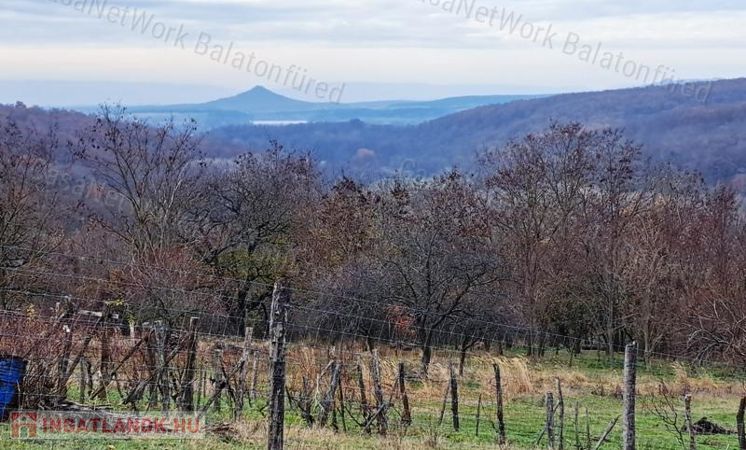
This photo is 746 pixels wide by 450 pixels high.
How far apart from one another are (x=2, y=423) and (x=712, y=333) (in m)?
24.5

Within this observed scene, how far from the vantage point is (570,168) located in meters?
41.6

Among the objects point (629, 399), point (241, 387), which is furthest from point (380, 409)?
point (629, 399)

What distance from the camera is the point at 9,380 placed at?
10.7 metres

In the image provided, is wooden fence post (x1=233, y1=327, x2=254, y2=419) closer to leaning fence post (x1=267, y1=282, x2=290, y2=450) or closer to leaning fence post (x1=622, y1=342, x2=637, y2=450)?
leaning fence post (x1=267, y1=282, x2=290, y2=450)

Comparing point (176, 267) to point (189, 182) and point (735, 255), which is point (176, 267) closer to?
point (189, 182)

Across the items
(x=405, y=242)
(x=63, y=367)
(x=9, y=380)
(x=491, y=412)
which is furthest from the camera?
(x=405, y=242)

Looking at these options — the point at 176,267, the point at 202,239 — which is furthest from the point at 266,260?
the point at 176,267

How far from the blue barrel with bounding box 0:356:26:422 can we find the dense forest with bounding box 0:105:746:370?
50.1 ft

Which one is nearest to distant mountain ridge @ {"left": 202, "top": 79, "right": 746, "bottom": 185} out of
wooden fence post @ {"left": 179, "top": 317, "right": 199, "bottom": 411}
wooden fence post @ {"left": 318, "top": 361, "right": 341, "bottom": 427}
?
wooden fence post @ {"left": 318, "top": 361, "right": 341, "bottom": 427}

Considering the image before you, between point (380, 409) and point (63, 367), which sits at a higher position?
point (63, 367)

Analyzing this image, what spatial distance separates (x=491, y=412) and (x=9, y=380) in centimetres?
1095

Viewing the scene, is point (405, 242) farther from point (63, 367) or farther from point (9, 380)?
point (9, 380)

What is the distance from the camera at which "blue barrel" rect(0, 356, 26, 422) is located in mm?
10625

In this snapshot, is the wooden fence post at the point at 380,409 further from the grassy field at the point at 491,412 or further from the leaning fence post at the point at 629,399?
the leaning fence post at the point at 629,399
